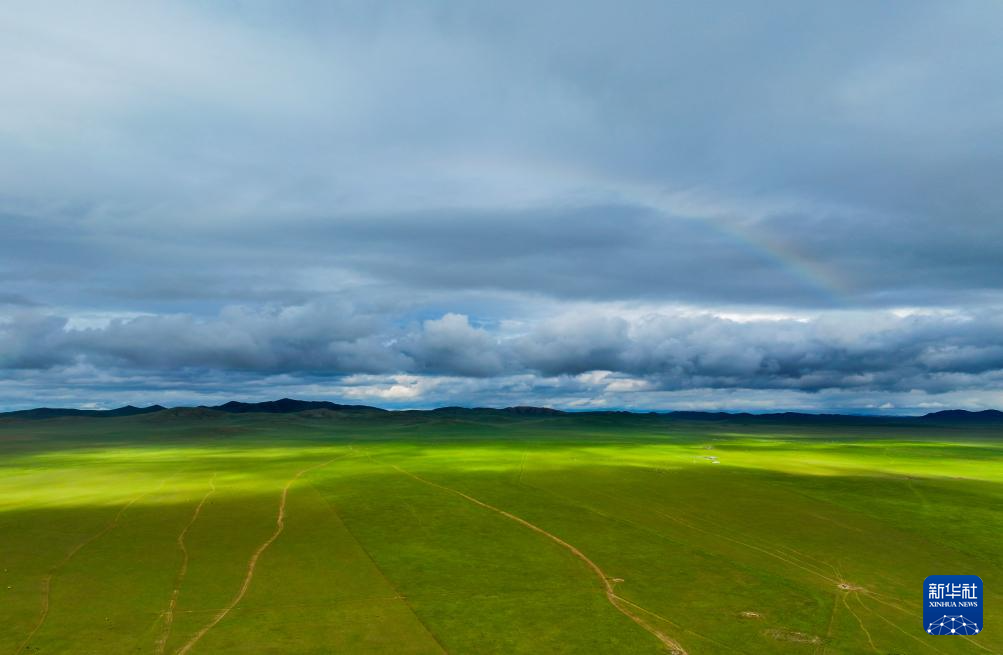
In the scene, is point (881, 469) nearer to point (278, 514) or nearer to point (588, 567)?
point (588, 567)

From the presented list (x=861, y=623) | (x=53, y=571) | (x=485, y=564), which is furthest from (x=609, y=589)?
(x=53, y=571)

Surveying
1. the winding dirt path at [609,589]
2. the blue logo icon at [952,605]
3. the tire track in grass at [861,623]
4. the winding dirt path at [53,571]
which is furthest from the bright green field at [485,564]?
the blue logo icon at [952,605]

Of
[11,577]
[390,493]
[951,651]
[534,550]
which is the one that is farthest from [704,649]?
[390,493]

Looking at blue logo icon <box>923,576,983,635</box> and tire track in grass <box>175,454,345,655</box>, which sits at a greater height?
tire track in grass <box>175,454,345,655</box>

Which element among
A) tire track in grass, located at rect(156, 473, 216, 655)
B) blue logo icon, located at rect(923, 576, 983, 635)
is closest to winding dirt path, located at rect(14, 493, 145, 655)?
tire track in grass, located at rect(156, 473, 216, 655)

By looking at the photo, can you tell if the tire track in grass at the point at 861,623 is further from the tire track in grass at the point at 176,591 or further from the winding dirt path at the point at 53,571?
the winding dirt path at the point at 53,571

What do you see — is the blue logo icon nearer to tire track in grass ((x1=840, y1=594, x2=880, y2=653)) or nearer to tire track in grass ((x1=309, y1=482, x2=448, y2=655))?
tire track in grass ((x1=840, y1=594, x2=880, y2=653))
